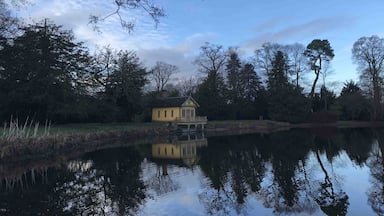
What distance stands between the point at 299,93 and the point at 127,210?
157ft

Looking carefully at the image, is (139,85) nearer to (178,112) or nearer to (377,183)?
(178,112)

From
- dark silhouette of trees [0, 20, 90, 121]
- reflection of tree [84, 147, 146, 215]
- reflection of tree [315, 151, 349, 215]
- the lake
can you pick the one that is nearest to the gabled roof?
dark silhouette of trees [0, 20, 90, 121]

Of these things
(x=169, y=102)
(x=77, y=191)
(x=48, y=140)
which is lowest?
(x=77, y=191)

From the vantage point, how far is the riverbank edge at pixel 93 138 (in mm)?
17297

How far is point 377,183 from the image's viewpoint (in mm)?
11023

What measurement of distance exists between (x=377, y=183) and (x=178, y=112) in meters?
35.7

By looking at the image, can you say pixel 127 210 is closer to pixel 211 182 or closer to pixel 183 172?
pixel 211 182

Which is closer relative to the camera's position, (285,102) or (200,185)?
(200,185)

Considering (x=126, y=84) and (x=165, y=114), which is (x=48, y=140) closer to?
(x=126, y=84)

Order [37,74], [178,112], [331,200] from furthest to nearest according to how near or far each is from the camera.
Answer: [178,112] → [37,74] → [331,200]

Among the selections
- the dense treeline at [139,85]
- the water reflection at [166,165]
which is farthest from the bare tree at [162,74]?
the water reflection at [166,165]

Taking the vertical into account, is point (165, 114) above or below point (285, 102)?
below

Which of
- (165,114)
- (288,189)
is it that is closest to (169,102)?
(165,114)

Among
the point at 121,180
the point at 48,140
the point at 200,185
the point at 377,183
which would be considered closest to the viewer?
the point at 377,183
